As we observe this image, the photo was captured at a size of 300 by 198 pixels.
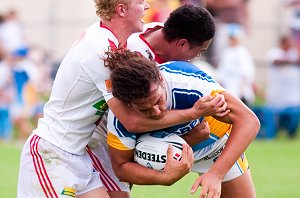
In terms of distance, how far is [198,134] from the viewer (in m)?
6.17

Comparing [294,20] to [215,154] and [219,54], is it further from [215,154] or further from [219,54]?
[215,154]

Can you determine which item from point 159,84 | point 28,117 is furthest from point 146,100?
point 28,117

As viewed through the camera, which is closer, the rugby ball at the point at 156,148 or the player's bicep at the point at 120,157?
the rugby ball at the point at 156,148

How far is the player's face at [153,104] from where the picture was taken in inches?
227

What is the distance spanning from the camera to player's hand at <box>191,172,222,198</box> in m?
5.78

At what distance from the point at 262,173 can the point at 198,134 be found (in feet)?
20.8

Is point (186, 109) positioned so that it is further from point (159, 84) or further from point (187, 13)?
point (187, 13)

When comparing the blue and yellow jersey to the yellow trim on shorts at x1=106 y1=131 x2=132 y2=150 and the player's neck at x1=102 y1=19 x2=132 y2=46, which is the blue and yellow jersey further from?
the player's neck at x1=102 y1=19 x2=132 y2=46

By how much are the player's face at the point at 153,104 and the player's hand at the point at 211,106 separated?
204mm

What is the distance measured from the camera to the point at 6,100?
16.9 meters

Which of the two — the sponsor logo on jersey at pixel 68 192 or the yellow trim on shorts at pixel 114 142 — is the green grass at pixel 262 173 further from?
the yellow trim on shorts at pixel 114 142

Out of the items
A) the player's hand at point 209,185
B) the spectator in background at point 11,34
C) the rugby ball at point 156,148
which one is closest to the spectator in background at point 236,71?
the spectator in background at point 11,34

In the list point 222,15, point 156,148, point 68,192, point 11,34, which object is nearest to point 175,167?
point 156,148

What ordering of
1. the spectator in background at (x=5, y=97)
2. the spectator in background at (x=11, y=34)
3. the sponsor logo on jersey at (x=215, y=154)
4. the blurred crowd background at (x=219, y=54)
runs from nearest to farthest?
the sponsor logo on jersey at (x=215, y=154)
the blurred crowd background at (x=219, y=54)
the spectator in background at (x=5, y=97)
the spectator in background at (x=11, y=34)
